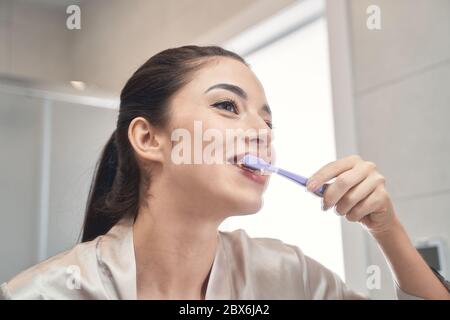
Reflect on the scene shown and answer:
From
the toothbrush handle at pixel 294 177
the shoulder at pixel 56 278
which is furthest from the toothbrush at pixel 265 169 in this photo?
the shoulder at pixel 56 278

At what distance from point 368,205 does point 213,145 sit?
0.21 metres

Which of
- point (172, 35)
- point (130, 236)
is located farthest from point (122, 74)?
point (130, 236)

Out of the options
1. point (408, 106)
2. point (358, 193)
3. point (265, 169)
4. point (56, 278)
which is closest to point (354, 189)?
point (358, 193)

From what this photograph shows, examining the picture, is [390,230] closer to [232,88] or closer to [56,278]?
[232,88]

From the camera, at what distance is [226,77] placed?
725 mm

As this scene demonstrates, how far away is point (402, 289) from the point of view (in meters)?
0.75

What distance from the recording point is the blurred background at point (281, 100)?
74 centimetres

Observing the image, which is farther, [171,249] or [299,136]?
[299,136]

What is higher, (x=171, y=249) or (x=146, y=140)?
(x=146, y=140)

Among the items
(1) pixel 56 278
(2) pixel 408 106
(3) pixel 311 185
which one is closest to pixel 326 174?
(3) pixel 311 185

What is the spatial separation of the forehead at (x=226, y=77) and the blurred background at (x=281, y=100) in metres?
0.03

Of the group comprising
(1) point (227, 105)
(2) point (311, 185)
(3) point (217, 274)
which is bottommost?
(3) point (217, 274)

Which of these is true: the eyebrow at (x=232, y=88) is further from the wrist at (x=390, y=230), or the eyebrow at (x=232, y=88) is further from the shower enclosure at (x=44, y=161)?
the wrist at (x=390, y=230)

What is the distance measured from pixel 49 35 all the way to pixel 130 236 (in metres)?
0.30
